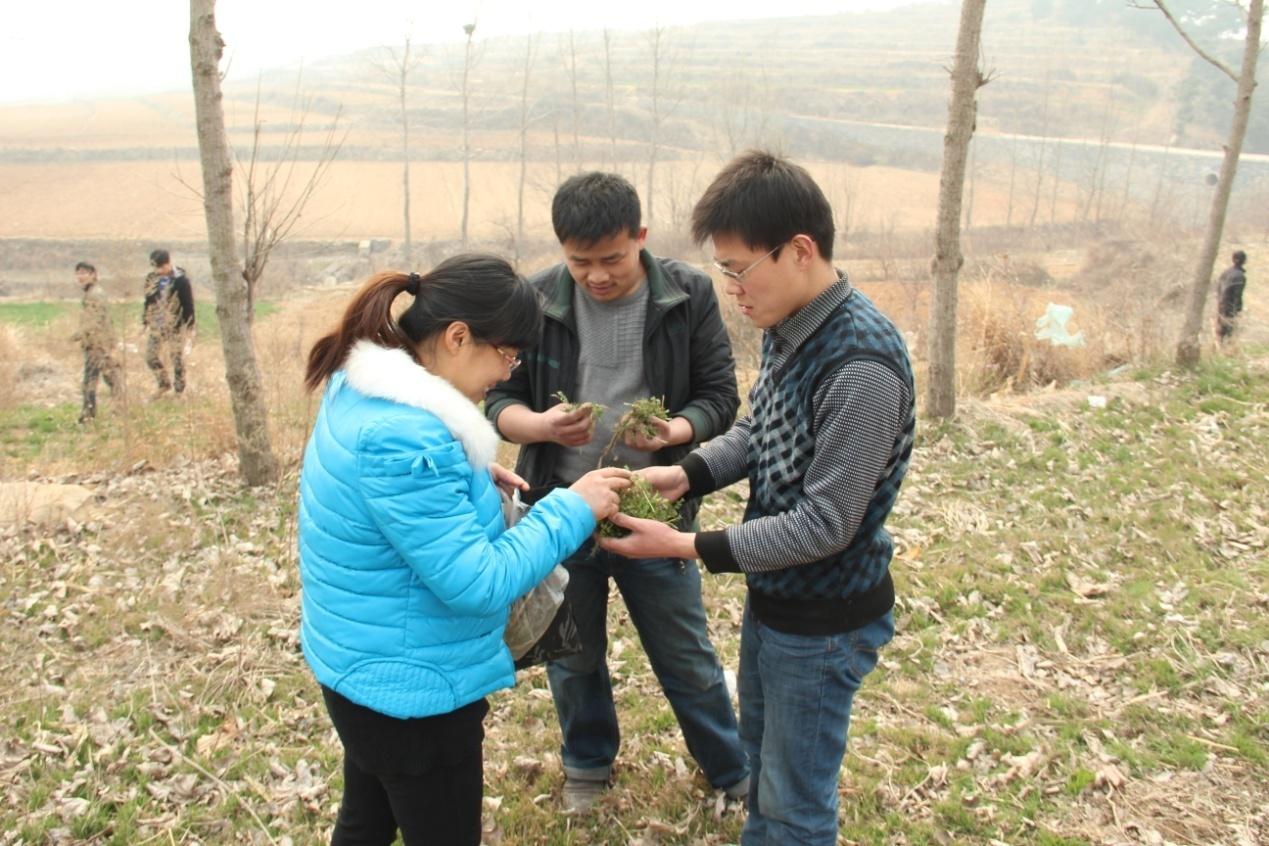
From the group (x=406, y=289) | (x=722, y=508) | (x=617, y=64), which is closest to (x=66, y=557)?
(x=722, y=508)

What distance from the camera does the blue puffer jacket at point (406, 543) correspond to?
1.79 meters

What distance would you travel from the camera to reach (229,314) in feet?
20.7

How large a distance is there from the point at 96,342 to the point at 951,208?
26.8ft

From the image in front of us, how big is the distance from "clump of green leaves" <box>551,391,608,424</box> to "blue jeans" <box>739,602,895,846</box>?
0.76m

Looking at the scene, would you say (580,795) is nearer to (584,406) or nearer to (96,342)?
(584,406)

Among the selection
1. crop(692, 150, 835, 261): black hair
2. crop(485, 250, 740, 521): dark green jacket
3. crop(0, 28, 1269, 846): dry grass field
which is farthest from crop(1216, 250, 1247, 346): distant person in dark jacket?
crop(692, 150, 835, 261): black hair

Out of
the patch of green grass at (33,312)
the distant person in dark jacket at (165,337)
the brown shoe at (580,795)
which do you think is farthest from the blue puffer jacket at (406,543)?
the patch of green grass at (33,312)

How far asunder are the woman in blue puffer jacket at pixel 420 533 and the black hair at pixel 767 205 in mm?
472

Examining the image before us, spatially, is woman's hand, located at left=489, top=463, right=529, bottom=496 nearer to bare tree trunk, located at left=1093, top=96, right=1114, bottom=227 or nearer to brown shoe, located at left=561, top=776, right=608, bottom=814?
brown shoe, located at left=561, top=776, right=608, bottom=814

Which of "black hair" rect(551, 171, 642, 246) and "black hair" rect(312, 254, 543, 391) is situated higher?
"black hair" rect(551, 171, 642, 246)

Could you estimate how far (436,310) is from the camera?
199cm

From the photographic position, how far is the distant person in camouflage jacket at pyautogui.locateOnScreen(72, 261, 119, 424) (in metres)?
8.84

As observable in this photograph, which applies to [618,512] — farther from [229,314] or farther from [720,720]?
[229,314]

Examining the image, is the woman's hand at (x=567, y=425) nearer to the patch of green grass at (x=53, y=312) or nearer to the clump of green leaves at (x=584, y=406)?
the clump of green leaves at (x=584, y=406)
